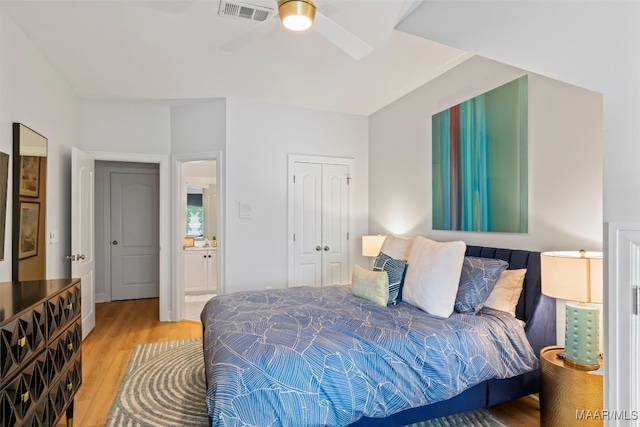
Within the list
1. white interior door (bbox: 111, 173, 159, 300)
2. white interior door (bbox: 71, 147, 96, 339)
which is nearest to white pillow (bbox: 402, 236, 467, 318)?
white interior door (bbox: 71, 147, 96, 339)

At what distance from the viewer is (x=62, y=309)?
1.99m

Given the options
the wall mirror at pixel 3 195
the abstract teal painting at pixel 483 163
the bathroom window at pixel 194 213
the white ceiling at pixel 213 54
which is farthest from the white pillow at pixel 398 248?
the bathroom window at pixel 194 213

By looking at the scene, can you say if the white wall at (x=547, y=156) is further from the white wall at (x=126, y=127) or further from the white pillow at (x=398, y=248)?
the white wall at (x=126, y=127)

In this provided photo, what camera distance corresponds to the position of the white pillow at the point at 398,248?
3.14m

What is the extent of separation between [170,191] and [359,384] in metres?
3.49

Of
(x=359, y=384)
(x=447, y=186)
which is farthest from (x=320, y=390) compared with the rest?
(x=447, y=186)

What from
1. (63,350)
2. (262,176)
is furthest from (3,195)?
(262,176)

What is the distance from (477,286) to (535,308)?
373 millimetres

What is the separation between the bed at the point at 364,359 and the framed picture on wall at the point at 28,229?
1.41 metres

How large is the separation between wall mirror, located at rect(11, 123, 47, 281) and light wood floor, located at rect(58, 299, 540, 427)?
3.06 feet

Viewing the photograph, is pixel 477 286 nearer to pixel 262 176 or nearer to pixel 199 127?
pixel 262 176

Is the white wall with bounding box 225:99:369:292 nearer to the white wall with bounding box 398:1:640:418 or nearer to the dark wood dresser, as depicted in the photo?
the dark wood dresser

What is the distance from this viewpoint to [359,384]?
1802 millimetres

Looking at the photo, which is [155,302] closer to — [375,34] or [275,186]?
[275,186]
